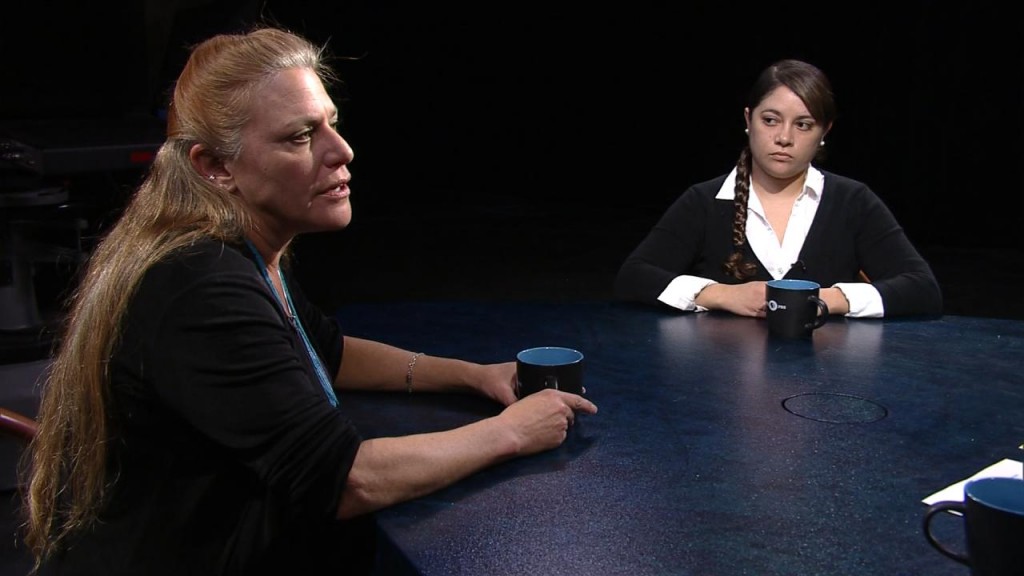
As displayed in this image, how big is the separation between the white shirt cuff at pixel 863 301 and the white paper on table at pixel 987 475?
30.8 inches

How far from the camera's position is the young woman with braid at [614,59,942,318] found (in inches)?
92.0

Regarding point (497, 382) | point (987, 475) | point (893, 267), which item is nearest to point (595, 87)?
point (893, 267)

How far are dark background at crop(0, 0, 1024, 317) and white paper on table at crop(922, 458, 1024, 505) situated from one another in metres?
3.28

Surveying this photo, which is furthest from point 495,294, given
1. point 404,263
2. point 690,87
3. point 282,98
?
point 282,98

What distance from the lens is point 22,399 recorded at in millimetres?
3254

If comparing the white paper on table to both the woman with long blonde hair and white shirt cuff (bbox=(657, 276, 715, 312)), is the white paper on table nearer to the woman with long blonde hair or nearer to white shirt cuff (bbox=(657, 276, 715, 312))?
the woman with long blonde hair


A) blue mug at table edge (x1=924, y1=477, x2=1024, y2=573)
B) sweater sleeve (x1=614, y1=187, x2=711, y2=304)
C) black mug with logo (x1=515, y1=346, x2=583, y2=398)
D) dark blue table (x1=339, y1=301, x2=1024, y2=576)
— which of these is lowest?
dark blue table (x1=339, y1=301, x2=1024, y2=576)

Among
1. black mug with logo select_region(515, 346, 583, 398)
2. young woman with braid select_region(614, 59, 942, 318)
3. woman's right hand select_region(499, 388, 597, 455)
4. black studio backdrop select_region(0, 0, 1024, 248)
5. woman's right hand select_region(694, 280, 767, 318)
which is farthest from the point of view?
black studio backdrop select_region(0, 0, 1024, 248)

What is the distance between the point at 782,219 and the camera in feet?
7.95

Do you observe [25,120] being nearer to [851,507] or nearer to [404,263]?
[404,263]

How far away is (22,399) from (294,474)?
8.14 feet

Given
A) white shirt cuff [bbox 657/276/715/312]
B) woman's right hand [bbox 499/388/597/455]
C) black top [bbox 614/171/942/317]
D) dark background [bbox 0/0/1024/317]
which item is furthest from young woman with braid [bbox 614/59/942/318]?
dark background [bbox 0/0/1024/317]

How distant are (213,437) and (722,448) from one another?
0.64 m

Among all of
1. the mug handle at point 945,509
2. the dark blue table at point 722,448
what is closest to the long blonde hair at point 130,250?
the dark blue table at point 722,448
